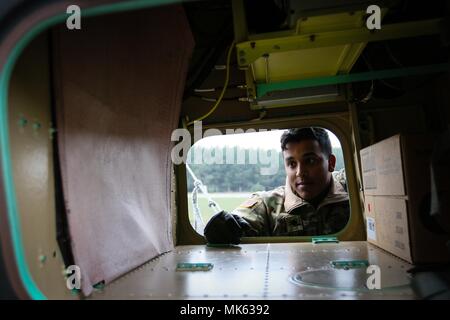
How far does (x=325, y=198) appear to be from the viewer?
305 centimetres

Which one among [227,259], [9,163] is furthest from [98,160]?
[227,259]

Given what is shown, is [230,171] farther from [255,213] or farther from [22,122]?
[22,122]

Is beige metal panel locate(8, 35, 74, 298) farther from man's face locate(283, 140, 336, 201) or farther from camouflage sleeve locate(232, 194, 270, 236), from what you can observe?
man's face locate(283, 140, 336, 201)

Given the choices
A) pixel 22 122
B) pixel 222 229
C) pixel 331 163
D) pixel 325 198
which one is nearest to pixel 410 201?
pixel 222 229

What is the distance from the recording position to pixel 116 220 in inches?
65.4

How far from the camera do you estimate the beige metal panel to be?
Result: 1.02 meters

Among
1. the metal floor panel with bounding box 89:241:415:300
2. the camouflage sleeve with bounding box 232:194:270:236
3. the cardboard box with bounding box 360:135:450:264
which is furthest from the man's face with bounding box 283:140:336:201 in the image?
the cardboard box with bounding box 360:135:450:264

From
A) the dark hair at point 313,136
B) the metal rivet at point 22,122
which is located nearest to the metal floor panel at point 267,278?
the metal rivet at point 22,122

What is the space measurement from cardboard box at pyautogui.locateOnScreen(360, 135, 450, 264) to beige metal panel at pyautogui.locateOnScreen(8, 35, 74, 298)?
4.91 feet

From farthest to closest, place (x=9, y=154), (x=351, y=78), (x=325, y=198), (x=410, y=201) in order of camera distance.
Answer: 1. (x=325, y=198)
2. (x=351, y=78)
3. (x=410, y=201)
4. (x=9, y=154)

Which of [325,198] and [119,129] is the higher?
[119,129]

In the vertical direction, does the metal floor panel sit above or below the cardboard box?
below

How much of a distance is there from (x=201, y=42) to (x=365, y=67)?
1189 mm

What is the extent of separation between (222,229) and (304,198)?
99 cm
